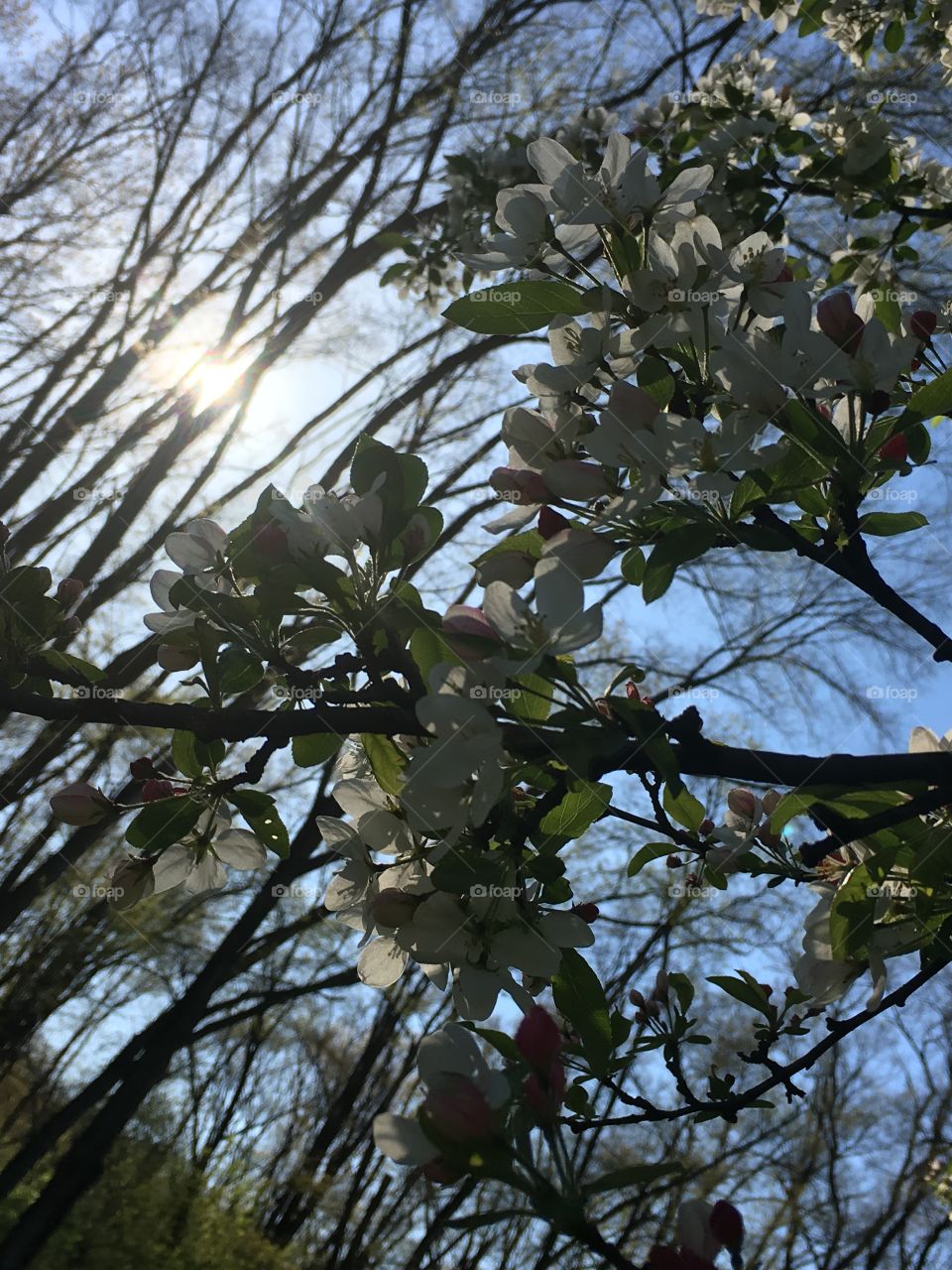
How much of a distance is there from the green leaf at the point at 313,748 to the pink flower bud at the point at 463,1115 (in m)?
0.41

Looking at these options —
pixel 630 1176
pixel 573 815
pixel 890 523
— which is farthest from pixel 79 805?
pixel 890 523

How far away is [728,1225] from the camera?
23.2 inches

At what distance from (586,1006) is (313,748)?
0.35 m

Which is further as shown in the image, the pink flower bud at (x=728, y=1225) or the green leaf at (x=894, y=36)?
the green leaf at (x=894, y=36)

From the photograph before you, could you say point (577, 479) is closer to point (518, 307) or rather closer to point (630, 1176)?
point (518, 307)

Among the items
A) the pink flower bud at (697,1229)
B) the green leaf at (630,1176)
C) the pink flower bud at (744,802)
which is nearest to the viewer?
the green leaf at (630,1176)

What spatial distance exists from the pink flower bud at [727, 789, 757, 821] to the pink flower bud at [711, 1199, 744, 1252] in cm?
43

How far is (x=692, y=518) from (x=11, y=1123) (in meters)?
9.95

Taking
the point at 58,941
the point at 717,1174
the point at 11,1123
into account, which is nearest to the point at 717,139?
the point at 58,941

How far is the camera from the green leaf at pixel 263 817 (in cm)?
82

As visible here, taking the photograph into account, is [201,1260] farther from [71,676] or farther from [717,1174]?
[71,676]

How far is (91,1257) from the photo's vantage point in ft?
16.0

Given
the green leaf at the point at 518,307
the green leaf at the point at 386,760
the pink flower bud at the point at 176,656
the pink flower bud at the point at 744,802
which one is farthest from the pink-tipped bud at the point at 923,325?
the pink flower bud at the point at 176,656

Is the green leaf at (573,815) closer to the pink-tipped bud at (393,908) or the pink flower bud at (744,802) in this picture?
the pink-tipped bud at (393,908)
